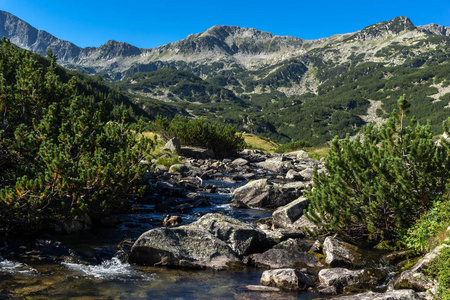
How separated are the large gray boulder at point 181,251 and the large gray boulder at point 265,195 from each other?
10.3 m

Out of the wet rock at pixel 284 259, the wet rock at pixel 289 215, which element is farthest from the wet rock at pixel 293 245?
the wet rock at pixel 289 215

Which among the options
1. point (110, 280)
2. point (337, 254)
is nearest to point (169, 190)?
point (110, 280)

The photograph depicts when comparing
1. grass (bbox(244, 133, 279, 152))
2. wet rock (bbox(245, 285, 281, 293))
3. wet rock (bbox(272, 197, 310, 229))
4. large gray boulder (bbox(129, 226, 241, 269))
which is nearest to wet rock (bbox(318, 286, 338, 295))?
wet rock (bbox(245, 285, 281, 293))

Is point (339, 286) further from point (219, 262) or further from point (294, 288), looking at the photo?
point (219, 262)

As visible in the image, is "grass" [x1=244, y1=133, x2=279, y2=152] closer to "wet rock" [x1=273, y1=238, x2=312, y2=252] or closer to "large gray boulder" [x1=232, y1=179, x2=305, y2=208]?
"large gray boulder" [x1=232, y1=179, x2=305, y2=208]

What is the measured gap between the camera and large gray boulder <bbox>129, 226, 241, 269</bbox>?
39.9 ft

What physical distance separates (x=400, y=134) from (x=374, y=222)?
3.81 metres

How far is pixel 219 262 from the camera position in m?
12.3

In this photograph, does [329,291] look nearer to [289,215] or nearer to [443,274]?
[443,274]

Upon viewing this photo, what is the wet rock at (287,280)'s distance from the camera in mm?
10180

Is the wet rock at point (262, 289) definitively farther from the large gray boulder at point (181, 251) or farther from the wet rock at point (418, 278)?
the wet rock at point (418, 278)

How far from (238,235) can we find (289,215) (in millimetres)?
4879

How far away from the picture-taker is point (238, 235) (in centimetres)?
1386

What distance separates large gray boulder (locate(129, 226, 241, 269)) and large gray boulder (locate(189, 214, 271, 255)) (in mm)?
778
